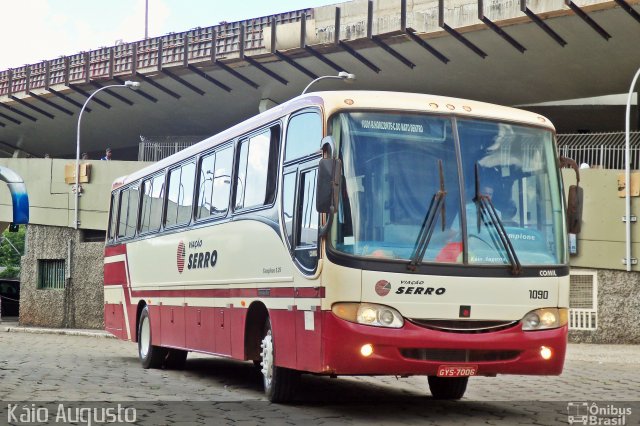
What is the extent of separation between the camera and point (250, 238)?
1294 centimetres

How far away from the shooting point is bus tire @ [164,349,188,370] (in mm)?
18266

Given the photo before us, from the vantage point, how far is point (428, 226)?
10.5m

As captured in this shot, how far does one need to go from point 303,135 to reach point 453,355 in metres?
2.84

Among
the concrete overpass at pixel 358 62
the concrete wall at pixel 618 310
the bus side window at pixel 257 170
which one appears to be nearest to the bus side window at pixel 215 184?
the bus side window at pixel 257 170

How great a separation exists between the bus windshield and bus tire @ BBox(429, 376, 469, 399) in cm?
243

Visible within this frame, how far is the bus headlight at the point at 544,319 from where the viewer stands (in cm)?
1079

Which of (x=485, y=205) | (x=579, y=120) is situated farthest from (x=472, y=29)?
(x=485, y=205)

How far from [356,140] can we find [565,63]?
1142 inches

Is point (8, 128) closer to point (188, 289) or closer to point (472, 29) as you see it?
point (472, 29)

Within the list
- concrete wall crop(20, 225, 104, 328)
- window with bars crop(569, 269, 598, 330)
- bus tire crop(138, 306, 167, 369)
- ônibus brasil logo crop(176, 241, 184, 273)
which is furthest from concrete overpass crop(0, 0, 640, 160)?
ônibus brasil logo crop(176, 241, 184, 273)

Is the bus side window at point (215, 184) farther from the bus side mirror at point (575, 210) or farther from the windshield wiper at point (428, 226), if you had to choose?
the bus side mirror at point (575, 210)

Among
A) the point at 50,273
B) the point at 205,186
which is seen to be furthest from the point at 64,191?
the point at 205,186

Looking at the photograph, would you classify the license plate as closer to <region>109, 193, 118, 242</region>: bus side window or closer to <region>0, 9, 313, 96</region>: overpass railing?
<region>109, 193, 118, 242</region>: bus side window

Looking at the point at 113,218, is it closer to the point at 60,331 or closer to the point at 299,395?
the point at 299,395
